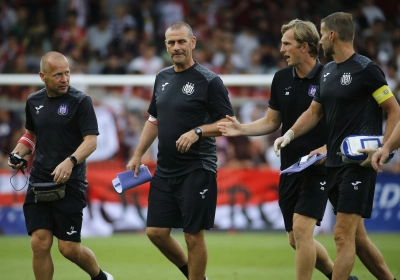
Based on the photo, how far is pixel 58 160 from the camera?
27.5 ft

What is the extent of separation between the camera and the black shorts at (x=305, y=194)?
27.0 ft

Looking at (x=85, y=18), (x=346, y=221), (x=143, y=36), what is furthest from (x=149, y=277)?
(x=85, y=18)

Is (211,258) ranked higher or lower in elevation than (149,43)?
lower

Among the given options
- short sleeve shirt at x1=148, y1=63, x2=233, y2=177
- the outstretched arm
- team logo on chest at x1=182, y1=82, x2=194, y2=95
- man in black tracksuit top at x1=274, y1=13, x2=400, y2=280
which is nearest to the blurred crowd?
the outstretched arm

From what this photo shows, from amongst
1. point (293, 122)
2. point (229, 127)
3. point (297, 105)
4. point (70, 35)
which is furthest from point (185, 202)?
point (70, 35)

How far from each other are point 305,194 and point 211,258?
14.7 feet

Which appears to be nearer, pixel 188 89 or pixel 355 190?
pixel 355 190

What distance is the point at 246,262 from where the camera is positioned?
474 inches

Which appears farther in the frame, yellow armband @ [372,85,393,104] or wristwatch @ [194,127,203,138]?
wristwatch @ [194,127,203,138]

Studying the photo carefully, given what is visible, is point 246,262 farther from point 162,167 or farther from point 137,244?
point 162,167

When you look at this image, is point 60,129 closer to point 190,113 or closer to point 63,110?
point 63,110

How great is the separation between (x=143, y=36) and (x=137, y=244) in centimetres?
747

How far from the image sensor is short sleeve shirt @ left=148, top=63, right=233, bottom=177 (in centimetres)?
829

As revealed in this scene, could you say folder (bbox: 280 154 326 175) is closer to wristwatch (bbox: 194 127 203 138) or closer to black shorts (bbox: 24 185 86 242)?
wristwatch (bbox: 194 127 203 138)
